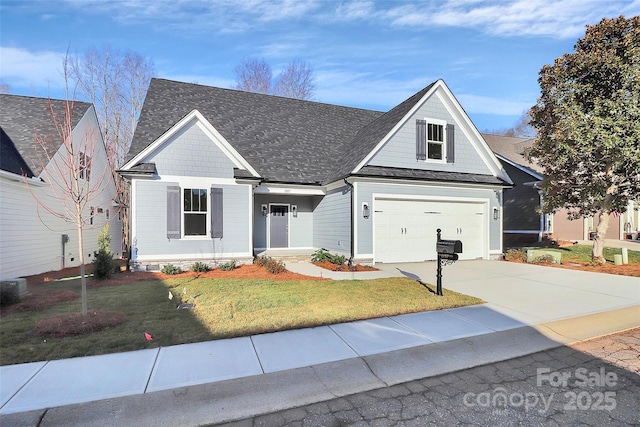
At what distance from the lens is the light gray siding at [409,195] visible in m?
11.3

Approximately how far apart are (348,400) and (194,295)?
195 inches

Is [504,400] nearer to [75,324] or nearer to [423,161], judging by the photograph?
[75,324]

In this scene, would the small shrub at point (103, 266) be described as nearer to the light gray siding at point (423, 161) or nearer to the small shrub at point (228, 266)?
the small shrub at point (228, 266)

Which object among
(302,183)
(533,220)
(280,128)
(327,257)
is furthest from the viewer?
(533,220)

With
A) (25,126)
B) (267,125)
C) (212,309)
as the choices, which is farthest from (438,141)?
(25,126)

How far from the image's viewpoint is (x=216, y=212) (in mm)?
10961

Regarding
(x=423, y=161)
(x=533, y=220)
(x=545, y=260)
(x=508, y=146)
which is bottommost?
(x=545, y=260)

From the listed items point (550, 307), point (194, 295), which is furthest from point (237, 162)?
point (550, 307)

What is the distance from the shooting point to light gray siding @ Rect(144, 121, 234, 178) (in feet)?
34.8

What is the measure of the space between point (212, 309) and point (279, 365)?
2643 millimetres

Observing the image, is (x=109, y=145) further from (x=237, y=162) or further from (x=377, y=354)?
(x=377, y=354)

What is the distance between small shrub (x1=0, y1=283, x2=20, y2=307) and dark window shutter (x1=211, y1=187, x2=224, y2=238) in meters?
5.23

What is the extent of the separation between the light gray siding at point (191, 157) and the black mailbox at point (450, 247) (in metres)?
7.73

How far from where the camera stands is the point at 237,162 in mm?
11391
